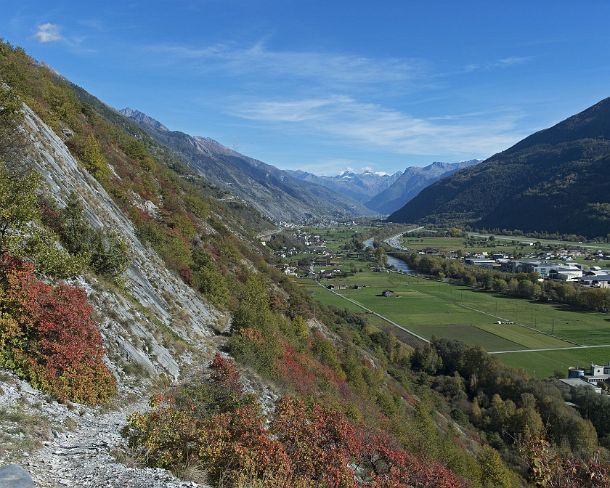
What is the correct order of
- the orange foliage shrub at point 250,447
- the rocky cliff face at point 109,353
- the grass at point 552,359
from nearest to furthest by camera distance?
1. the rocky cliff face at point 109,353
2. the orange foliage shrub at point 250,447
3. the grass at point 552,359

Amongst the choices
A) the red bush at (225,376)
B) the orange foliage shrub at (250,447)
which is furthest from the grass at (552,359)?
the orange foliage shrub at (250,447)

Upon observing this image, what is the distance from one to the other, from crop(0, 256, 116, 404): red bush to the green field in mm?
79635

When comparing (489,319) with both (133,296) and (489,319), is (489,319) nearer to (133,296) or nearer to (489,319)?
(489,319)

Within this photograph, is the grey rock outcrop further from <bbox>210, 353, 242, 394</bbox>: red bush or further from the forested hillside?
<bbox>210, 353, 242, 394</bbox>: red bush

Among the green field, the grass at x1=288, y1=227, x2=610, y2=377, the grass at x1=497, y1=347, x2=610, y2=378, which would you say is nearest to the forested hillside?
the grass at x1=497, y1=347, x2=610, y2=378

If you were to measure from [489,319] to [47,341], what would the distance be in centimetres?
11598

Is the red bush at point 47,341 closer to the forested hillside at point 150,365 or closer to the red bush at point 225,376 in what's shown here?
the forested hillside at point 150,365

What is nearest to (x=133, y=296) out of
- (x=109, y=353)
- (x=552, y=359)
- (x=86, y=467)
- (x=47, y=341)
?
(x=109, y=353)

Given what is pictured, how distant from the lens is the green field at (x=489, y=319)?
8750 centimetres

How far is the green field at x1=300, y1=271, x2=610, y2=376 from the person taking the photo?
287ft

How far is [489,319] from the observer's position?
4537 inches

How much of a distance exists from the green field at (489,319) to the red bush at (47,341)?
261ft

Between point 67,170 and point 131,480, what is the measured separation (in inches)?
916

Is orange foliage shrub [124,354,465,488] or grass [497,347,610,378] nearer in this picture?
orange foliage shrub [124,354,465,488]
